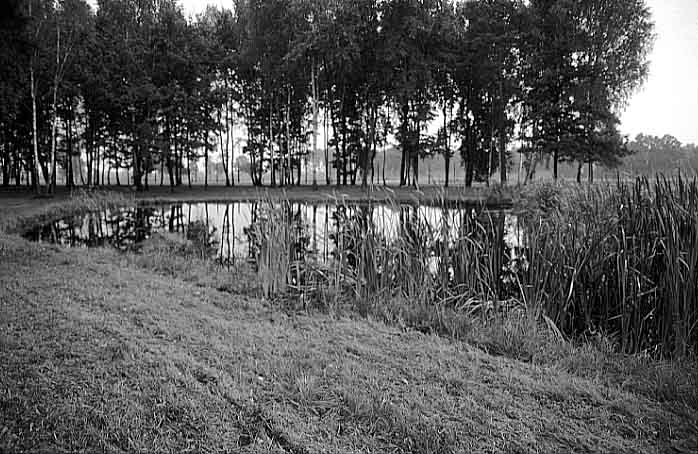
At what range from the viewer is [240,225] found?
467 inches

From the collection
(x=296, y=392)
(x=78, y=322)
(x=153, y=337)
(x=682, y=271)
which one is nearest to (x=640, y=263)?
(x=682, y=271)

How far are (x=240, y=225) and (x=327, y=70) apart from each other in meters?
14.7

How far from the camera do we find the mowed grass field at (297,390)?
2.08 metres

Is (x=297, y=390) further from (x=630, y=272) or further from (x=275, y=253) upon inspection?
(x=630, y=272)

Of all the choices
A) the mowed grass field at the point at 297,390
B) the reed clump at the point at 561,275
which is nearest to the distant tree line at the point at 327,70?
the reed clump at the point at 561,275

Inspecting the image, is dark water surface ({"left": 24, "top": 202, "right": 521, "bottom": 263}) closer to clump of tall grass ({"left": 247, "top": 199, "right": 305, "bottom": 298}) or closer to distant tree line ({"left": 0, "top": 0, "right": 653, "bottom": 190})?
clump of tall grass ({"left": 247, "top": 199, "right": 305, "bottom": 298})

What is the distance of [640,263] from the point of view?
12.9 feet

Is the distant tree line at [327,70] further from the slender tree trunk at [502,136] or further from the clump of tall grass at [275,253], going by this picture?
the clump of tall grass at [275,253]

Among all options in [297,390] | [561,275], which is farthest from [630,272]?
[297,390]

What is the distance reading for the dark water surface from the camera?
515cm

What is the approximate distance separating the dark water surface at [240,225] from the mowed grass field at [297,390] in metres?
1.56

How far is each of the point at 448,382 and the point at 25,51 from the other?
1796cm

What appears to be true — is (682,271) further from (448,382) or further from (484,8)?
(484,8)

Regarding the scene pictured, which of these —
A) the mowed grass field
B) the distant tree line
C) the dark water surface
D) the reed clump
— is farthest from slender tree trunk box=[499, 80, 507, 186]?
the mowed grass field
